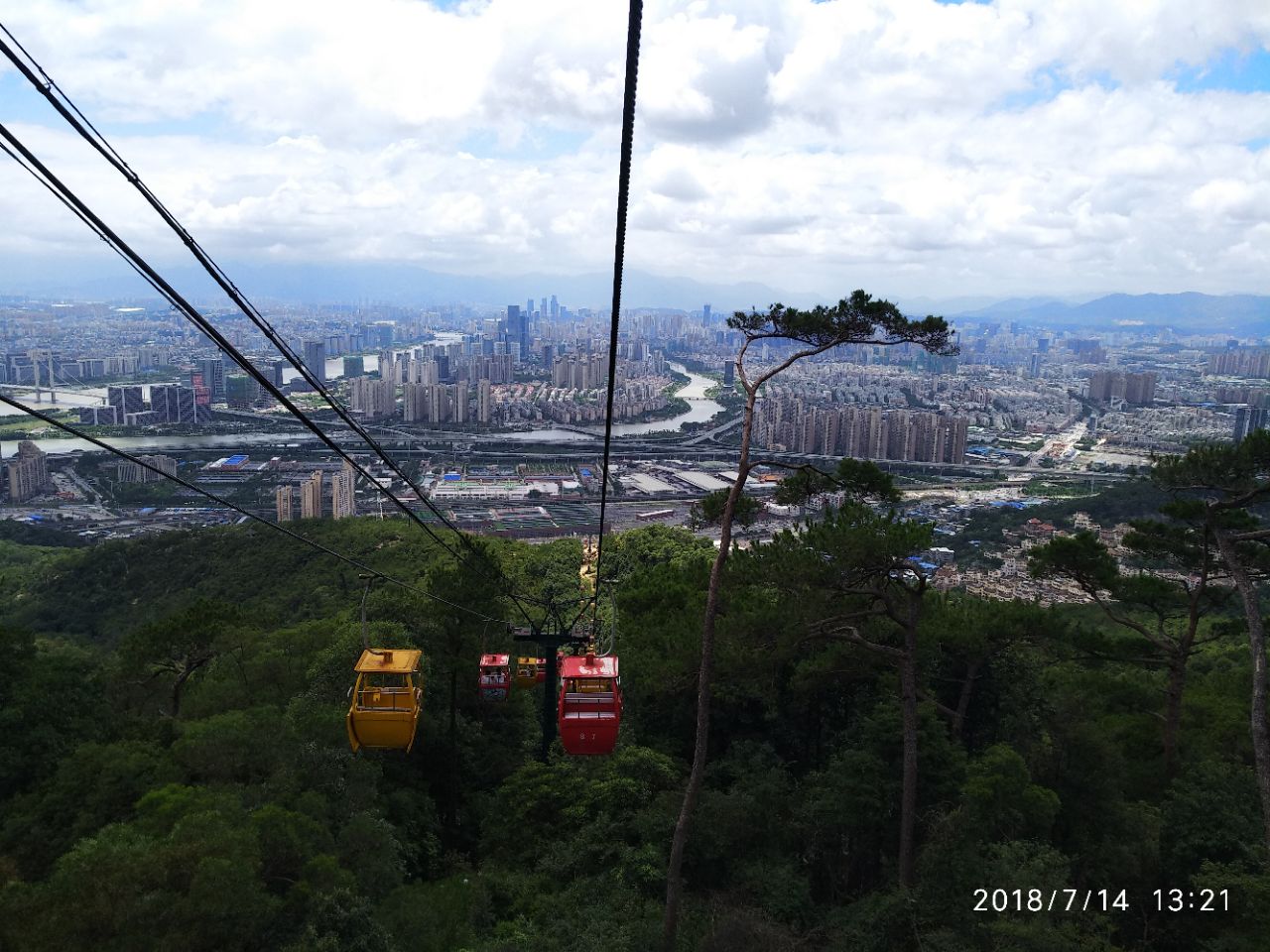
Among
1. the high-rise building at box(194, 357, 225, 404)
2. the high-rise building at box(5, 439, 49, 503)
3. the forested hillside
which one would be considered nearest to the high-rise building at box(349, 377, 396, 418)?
the high-rise building at box(194, 357, 225, 404)

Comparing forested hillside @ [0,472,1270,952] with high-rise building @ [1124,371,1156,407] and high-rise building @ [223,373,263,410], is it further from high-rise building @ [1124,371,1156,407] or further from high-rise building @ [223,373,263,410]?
high-rise building @ [1124,371,1156,407]

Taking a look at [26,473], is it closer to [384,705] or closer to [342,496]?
[342,496]

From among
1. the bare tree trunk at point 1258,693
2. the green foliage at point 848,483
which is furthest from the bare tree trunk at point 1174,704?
the green foliage at point 848,483

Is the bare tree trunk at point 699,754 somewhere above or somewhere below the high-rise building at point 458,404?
above

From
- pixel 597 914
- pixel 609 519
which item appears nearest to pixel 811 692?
pixel 597 914

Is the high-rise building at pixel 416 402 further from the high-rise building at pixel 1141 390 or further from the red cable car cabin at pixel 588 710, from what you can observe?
the high-rise building at pixel 1141 390

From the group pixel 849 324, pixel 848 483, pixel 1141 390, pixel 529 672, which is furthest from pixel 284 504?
pixel 1141 390
